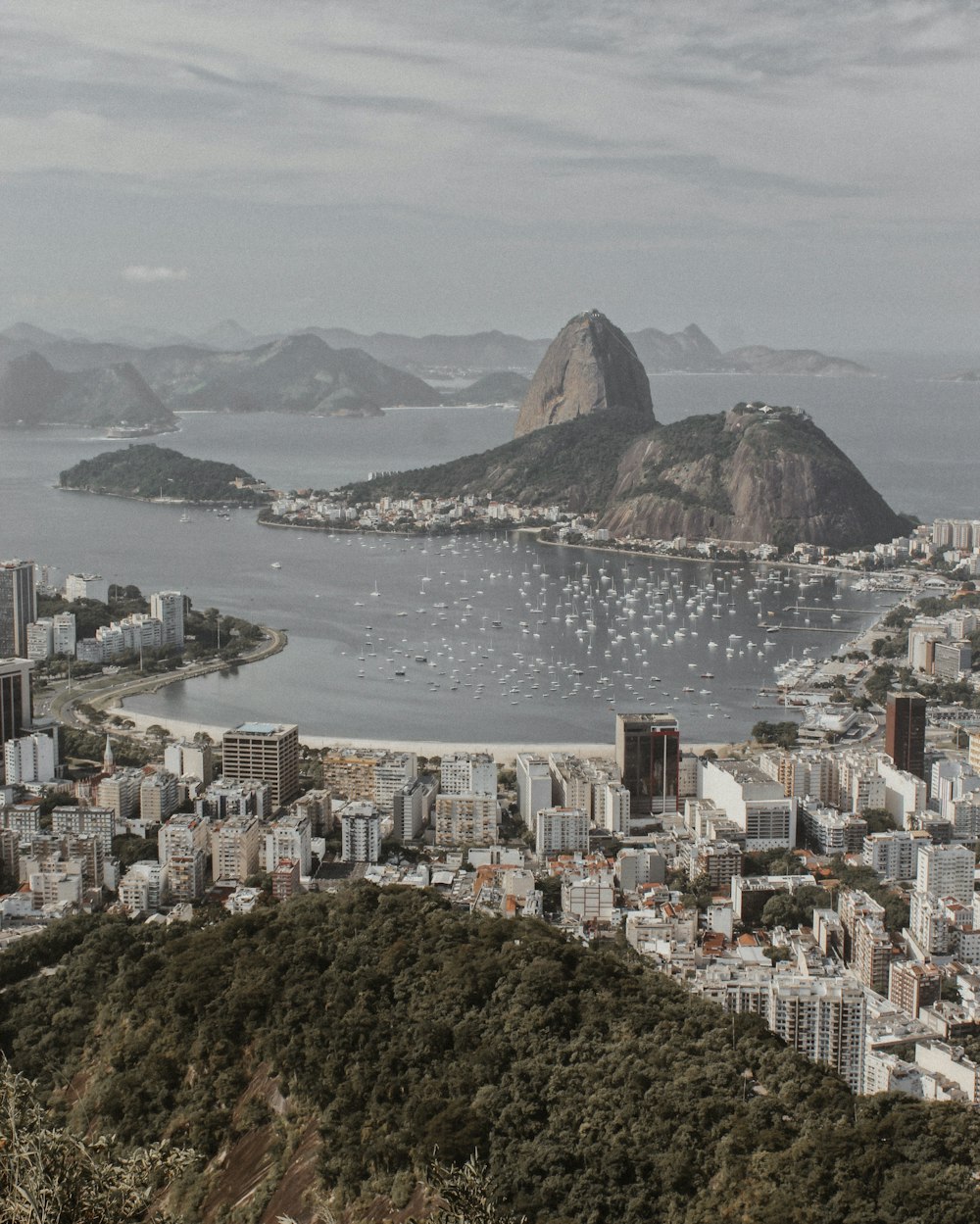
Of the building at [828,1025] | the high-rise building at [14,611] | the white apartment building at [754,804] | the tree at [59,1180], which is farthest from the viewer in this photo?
the high-rise building at [14,611]

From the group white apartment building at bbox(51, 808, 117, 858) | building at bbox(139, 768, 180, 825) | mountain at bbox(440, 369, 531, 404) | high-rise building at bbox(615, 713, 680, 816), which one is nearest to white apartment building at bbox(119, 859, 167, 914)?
white apartment building at bbox(51, 808, 117, 858)

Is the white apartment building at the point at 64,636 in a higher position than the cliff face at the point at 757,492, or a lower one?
lower

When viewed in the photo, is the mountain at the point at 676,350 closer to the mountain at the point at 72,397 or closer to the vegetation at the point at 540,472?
the mountain at the point at 72,397

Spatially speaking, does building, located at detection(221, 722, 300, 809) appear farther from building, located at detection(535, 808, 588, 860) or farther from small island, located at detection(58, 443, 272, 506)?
small island, located at detection(58, 443, 272, 506)

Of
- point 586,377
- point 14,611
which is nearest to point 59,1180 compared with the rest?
point 14,611

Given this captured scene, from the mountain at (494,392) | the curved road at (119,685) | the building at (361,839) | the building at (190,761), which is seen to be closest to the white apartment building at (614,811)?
the building at (361,839)

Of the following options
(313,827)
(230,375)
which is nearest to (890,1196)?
(313,827)

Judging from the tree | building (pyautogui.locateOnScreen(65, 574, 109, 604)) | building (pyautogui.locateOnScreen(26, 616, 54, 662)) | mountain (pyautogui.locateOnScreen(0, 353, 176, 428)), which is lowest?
building (pyautogui.locateOnScreen(26, 616, 54, 662))
